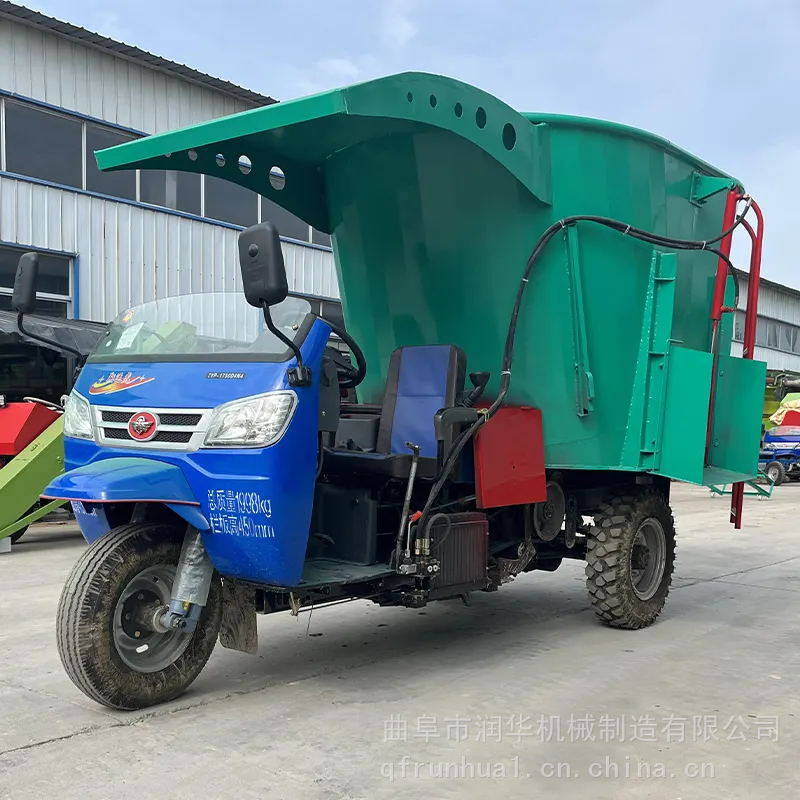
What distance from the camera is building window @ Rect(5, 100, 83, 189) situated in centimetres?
1443

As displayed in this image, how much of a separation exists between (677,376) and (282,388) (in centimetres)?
301

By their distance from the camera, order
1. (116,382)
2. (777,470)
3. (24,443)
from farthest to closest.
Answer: (777,470) → (24,443) → (116,382)

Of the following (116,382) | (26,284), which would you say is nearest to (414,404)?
(116,382)

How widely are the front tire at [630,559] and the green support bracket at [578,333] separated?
3.03 feet

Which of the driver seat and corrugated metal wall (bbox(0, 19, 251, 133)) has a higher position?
corrugated metal wall (bbox(0, 19, 251, 133))

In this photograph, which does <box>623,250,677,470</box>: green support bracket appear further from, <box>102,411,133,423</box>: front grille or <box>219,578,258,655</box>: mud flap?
<box>102,411,133,423</box>: front grille

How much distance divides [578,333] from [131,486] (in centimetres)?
303

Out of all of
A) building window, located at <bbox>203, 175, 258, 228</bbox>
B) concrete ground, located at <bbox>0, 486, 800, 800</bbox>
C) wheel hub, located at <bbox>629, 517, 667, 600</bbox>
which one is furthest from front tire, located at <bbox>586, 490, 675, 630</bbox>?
building window, located at <bbox>203, 175, 258, 228</bbox>

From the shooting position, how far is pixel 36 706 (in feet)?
14.7

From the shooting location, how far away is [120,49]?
50.9 ft

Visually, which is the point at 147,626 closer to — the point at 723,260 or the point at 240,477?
the point at 240,477

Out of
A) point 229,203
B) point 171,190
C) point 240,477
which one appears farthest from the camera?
point 229,203

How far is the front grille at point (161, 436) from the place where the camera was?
4.43m

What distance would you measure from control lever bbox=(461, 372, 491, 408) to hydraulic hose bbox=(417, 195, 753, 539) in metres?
0.11
